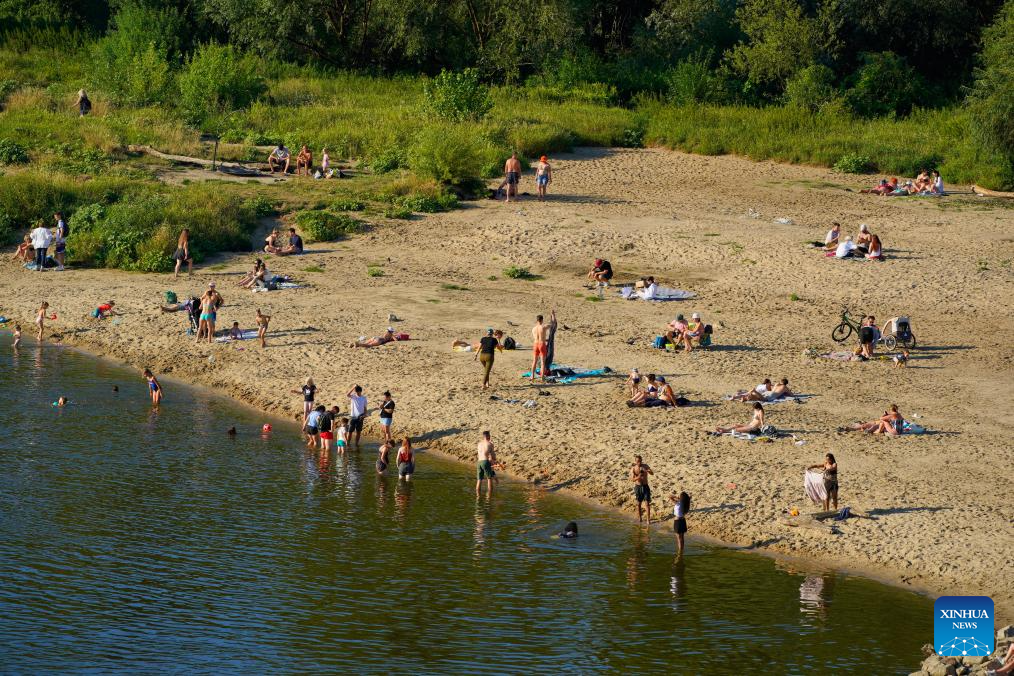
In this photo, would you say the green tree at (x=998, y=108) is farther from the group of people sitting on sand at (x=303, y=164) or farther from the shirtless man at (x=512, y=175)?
the group of people sitting on sand at (x=303, y=164)

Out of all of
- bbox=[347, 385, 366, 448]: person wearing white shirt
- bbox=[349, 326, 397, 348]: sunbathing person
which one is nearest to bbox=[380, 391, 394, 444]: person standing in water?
bbox=[347, 385, 366, 448]: person wearing white shirt

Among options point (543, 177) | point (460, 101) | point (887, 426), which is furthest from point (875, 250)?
point (460, 101)

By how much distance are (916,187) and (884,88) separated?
12775 millimetres

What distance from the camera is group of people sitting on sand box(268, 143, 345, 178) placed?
47062 millimetres

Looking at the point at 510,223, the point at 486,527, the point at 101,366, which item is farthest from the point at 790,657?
the point at 510,223

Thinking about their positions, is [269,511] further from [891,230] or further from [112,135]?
[112,135]

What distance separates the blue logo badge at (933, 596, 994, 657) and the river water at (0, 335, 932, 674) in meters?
0.40

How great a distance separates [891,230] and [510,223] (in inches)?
478

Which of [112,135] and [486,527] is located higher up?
[112,135]

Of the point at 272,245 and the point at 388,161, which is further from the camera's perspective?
the point at 388,161

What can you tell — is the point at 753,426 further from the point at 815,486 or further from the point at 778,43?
the point at 778,43

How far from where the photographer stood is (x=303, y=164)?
47.4 m

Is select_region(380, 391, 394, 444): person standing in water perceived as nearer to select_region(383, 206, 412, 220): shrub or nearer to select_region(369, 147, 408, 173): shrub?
select_region(383, 206, 412, 220): shrub

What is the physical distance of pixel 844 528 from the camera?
22.3 m
